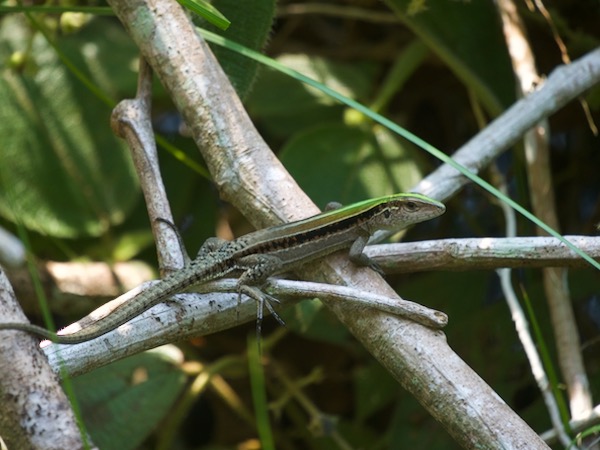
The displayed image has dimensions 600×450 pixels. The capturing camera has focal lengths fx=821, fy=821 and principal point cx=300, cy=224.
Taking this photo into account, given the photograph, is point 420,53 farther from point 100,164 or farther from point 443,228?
point 100,164

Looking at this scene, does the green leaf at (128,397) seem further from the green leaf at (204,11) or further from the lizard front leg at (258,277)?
the green leaf at (204,11)

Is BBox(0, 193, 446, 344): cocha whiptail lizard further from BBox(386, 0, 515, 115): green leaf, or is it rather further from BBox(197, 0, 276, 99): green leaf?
BBox(386, 0, 515, 115): green leaf

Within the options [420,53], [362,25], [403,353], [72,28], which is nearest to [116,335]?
[403,353]

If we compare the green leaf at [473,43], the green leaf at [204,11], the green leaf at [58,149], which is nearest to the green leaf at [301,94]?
the green leaf at [473,43]

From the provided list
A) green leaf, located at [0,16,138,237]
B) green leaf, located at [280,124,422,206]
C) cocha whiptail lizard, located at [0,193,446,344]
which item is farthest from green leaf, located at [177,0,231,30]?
green leaf, located at [0,16,138,237]

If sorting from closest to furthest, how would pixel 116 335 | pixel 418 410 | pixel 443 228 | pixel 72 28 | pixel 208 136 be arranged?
pixel 116 335, pixel 208 136, pixel 72 28, pixel 418 410, pixel 443 228

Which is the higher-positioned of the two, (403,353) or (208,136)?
(208,136)
